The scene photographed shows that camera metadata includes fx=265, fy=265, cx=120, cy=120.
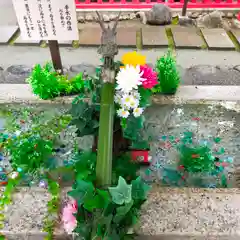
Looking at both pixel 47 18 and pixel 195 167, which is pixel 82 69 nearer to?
pixel 47 18

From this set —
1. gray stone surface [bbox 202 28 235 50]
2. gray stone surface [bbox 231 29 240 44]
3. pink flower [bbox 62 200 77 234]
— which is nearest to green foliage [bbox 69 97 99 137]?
pink flower [bbox 62 200 77 234]

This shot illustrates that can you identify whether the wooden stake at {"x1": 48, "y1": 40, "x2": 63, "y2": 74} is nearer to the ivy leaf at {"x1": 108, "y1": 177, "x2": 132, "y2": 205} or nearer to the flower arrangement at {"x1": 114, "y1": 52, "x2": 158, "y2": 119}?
the flower arrangement at {"x1": 114, "y1": 52, "x2": 158, "y2": 119}

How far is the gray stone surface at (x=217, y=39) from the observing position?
4.61 m

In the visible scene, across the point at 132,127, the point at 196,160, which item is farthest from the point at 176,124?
the point at 132,127

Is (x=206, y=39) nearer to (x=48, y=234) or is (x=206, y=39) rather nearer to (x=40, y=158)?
(x=40, y=158)

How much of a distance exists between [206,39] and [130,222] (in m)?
4.22

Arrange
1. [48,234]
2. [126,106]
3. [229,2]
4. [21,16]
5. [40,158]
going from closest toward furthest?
[48,234]
[126,106]
[40,158]
[21,16]
[229,2]

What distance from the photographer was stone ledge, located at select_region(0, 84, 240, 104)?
283 centimetres

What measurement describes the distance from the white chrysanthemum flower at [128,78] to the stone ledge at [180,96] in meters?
1.15

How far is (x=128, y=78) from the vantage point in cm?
168

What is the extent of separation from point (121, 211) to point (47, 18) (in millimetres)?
2020

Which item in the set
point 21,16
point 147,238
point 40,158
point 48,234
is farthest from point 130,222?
point 21,16

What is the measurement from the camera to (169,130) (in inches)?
107

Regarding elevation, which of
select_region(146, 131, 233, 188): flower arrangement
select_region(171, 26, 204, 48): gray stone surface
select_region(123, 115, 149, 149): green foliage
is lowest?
select_region(171, 26, 204, 48): gray stone surface
